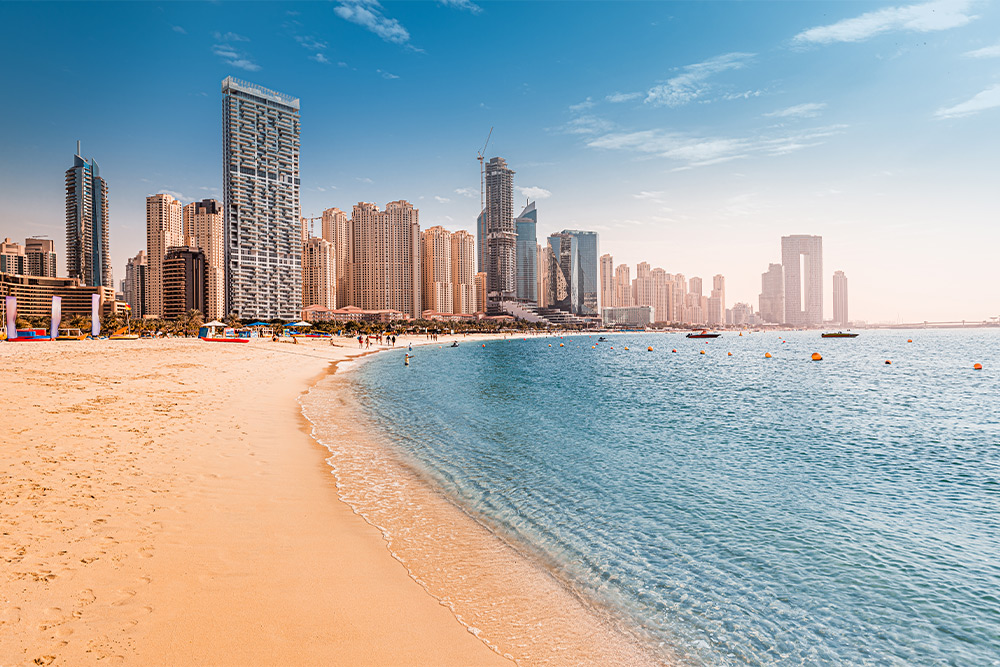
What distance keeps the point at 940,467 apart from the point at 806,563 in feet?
36.6

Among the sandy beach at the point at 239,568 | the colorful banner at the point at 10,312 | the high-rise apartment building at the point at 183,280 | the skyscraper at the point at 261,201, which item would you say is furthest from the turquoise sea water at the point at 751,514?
the high-rise apartment building at the point at 183,280

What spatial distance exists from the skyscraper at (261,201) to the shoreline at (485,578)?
159631 millimetres

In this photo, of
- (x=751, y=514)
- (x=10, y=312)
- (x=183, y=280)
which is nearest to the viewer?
(x=751, y=514)

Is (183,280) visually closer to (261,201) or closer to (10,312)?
(261,201)

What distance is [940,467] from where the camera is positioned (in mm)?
15633

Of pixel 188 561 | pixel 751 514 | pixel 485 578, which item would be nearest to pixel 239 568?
pixel 188 561

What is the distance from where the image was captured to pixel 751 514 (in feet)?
36.1

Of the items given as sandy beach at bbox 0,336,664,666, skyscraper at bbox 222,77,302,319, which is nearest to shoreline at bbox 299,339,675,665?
sandy beach at bbox 0,336,664,666

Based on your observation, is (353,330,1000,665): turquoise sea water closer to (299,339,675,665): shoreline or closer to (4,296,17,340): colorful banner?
(299,339,675,665): shoreline

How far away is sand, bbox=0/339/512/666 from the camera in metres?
5.16

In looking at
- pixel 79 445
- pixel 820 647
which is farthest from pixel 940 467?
pixel 79 445

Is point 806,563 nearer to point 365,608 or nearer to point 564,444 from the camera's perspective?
point 365,608

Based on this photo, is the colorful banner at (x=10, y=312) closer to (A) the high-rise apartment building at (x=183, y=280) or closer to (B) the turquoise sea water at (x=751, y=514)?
(B) the turquoise sea water at (x=751, y=514)

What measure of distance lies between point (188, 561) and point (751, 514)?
11.0 m
